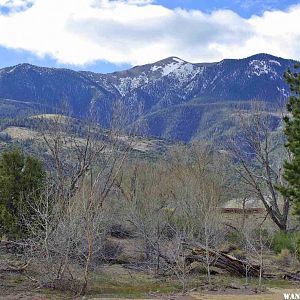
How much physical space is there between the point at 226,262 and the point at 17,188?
416 inches

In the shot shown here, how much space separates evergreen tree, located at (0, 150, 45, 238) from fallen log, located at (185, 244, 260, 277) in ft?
26.1

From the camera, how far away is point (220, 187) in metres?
37.5

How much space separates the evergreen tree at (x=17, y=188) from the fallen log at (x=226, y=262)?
7.95 m

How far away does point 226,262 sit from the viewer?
24.0 m

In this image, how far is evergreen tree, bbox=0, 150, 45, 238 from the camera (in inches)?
896

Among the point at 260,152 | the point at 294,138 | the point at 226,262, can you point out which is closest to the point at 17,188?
the point at 226,262

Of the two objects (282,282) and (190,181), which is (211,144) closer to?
(190,181)

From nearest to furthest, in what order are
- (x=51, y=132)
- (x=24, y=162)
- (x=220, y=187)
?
(x=24, y=162) < (x=51, y=132) < (x=220, y=187)

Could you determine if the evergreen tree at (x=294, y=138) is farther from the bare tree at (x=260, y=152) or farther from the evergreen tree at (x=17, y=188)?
the bare tree at (x=260, y=152)

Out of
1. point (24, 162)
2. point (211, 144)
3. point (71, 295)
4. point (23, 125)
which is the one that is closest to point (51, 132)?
point (24, 162)

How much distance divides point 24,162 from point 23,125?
159 meters

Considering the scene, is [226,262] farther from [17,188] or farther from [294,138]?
[17,188]

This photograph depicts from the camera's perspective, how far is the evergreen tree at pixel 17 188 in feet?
74.7

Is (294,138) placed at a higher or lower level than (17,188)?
higher
